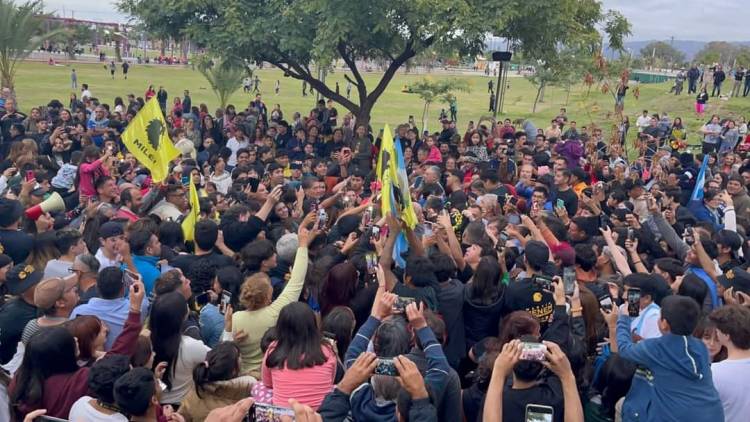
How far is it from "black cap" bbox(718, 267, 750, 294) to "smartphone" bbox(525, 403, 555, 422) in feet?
10.1

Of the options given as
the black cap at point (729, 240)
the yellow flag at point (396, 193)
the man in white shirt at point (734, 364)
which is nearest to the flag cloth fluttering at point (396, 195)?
the yellow flag at point (396, 193)

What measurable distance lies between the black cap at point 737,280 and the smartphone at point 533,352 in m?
3.11

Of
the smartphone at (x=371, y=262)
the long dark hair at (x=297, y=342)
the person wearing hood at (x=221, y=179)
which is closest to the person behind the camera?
the long dark hair at (x=297, y=342)

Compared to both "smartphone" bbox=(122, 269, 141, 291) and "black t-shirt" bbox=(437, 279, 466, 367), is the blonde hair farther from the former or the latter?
"black t-shirt" bbox=(437, 279, 466, 367)

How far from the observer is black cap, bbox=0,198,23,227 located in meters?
7.00

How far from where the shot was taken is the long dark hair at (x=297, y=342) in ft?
13.2

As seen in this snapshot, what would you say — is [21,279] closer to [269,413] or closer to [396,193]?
[269,413]

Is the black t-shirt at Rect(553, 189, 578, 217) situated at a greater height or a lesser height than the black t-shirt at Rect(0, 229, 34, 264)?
greater

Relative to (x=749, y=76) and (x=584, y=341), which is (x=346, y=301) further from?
(x=749, y=76)

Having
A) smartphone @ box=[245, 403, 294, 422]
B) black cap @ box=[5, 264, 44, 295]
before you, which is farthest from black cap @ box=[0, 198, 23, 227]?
smartphone @ box=[245, 403, 294, 422]

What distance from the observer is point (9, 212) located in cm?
704

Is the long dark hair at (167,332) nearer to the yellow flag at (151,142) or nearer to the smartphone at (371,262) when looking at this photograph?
the smartphone at (371,262)

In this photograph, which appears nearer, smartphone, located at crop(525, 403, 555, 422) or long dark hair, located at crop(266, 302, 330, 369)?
smartphone, located at crop(525, 403, 555, 422)

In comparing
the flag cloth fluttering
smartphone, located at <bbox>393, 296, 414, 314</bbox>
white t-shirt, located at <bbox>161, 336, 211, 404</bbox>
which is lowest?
white t-shirt, located at <bbox>161, 336, 211, 404</bbox>
